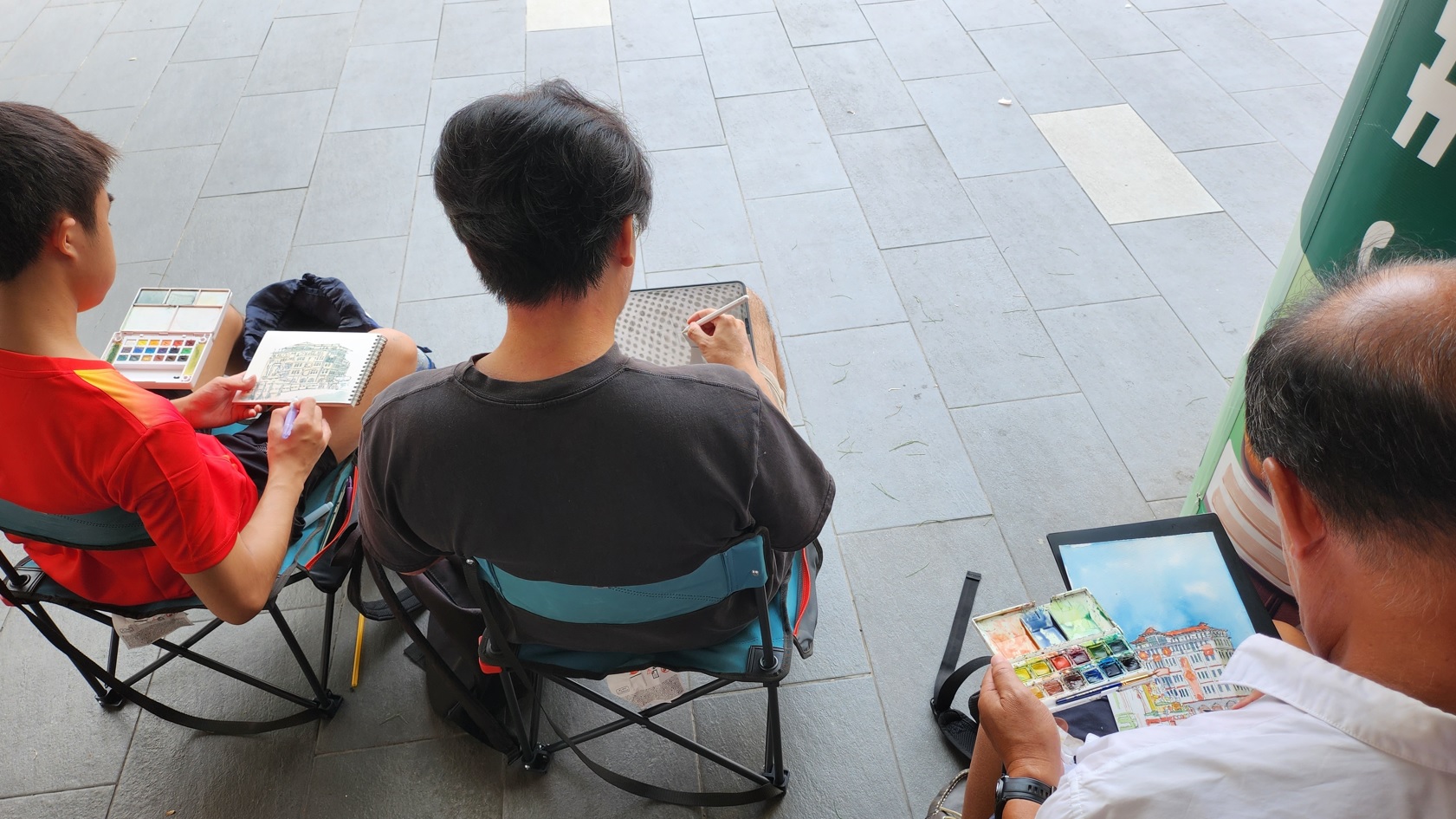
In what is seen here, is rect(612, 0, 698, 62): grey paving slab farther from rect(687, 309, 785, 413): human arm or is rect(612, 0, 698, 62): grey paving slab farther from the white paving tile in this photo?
rect(687, 309, 785, 413): human arm

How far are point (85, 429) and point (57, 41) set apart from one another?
4.48 meters

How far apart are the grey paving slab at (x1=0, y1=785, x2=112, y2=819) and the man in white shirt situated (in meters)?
1.91

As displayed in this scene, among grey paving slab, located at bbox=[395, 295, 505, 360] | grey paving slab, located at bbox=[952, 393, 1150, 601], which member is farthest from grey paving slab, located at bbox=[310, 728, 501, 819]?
grey paving slab, located at bbox=[952, 393, 1150, 601]

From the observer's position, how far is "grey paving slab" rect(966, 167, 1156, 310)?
2.79m

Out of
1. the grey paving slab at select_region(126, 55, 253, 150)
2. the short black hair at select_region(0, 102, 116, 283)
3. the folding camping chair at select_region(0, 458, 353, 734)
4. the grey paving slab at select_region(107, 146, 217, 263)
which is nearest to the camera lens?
the short black hair at select_region(0, 102, 116, 283)

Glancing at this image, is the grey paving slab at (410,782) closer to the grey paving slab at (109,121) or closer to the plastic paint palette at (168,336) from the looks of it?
the plastic paint palette at (168,336)

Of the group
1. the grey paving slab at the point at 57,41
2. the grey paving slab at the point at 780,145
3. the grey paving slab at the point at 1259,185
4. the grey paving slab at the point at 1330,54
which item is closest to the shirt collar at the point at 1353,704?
the grey paving slab at the point at 1259,185

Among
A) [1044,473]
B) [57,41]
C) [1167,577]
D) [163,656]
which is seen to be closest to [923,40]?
[1044,473]

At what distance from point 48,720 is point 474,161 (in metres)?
1.81

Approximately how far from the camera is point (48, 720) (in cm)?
192

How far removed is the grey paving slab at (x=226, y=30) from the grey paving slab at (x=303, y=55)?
84 millimetres

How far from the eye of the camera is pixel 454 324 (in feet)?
9.17

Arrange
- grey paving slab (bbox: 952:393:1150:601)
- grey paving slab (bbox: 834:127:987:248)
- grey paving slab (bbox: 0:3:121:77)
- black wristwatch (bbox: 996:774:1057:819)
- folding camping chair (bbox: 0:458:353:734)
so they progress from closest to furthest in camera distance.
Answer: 1. black wristwatch (bbox: 996:774:1057:819)
2. folding camping chair (bbox: 0:458:353:734)
3. grey paving slab (bbox: 952:393:1150:601)
4. grey paving slab (bbox: 834:127:987:248)
5. grey paving slab (bbox: 0:3:121:77)

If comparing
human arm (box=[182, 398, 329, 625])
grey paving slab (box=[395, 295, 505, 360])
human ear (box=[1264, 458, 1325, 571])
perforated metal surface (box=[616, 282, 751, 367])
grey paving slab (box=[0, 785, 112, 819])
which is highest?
human ear (box=[1264, 458, 1325, 571])
